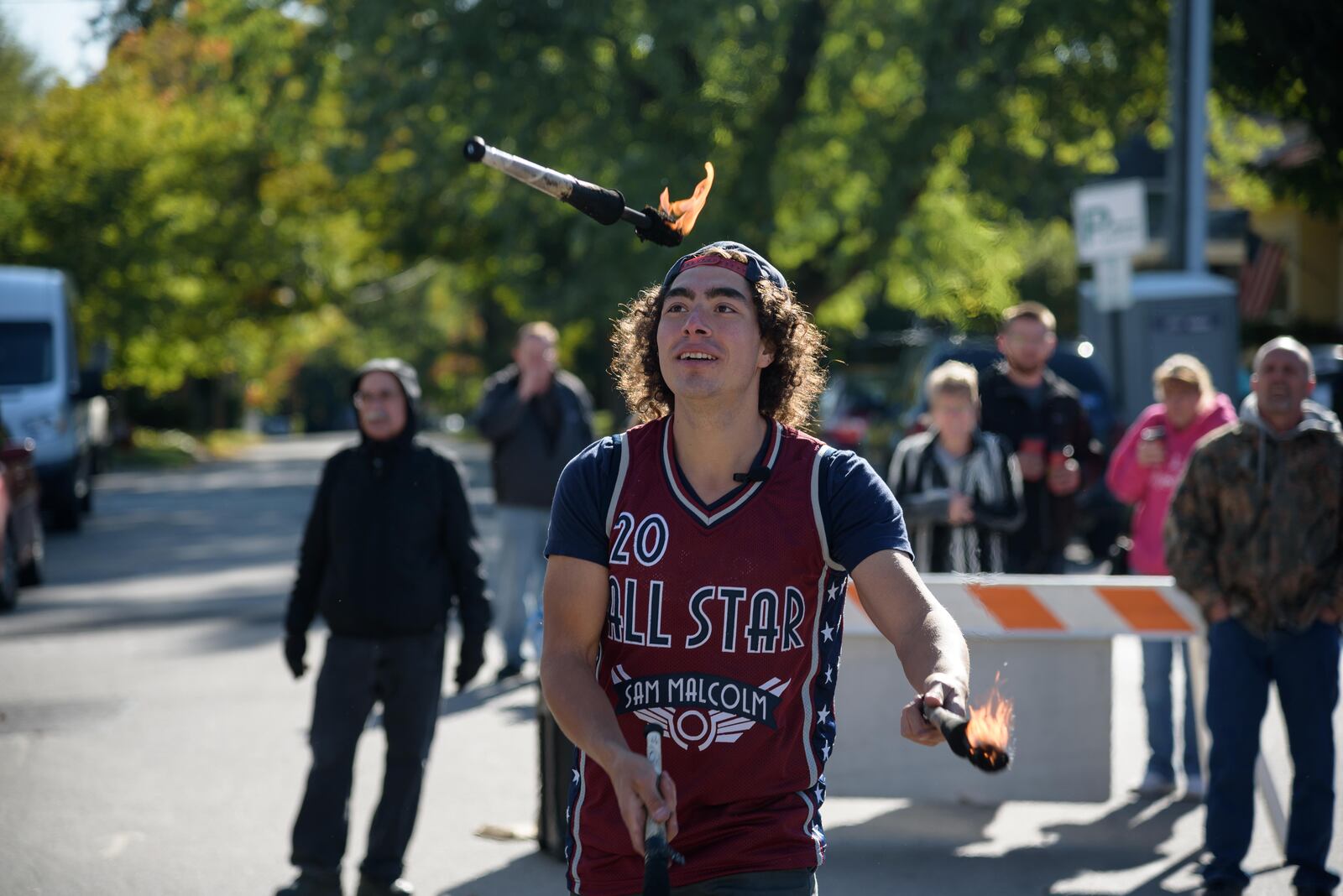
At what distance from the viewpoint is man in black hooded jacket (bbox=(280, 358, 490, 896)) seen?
6129mm

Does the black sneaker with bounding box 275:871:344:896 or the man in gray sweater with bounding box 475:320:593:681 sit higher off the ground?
the man in gray sweater with bounding box 475:320:593:681

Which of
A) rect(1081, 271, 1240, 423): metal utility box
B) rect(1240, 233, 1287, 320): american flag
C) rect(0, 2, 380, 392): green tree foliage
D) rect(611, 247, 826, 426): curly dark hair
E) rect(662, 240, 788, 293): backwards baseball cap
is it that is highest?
rect(0, 2, 380, 392): green tree foliage

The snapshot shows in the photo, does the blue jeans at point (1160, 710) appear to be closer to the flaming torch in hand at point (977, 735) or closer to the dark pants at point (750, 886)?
the dark pants at point (750, 886)

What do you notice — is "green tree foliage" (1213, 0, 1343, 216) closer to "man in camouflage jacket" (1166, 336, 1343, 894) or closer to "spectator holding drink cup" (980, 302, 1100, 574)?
"spectator holding drink cup" (980, 302, 1100, 574)

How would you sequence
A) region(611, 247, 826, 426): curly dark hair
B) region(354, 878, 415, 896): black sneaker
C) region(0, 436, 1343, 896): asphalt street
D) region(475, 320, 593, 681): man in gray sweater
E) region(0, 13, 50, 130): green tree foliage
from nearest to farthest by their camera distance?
region(611, 247, 826, 426): curly dark hair → region(354, 878, 415, 896): black sneaker → region(0, 436, 1343, 896): asphalt street → region(475, 320, 593, 681): man in gray sweater → region(0, 13, 50, 130): green tree foliage

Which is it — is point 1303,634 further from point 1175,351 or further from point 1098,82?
point 1098,82

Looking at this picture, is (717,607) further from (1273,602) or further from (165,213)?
(165,213)

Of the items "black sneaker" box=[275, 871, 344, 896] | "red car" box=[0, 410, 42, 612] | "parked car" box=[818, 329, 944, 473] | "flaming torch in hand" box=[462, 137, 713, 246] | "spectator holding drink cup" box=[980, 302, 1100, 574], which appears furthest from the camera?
"parked car" box=[818, 329, 944, 473]

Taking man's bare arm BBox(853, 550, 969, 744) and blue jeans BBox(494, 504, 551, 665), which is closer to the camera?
man's bare arm BBox(853, 550, 969, 744)

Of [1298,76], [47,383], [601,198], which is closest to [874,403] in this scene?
[47,383]

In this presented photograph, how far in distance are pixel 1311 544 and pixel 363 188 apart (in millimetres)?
30690

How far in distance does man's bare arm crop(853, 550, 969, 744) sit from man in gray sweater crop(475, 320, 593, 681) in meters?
7.45

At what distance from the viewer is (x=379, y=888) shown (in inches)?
244

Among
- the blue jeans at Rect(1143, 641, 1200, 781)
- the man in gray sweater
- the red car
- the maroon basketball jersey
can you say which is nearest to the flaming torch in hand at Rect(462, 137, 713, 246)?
the maroon basketball jersey
